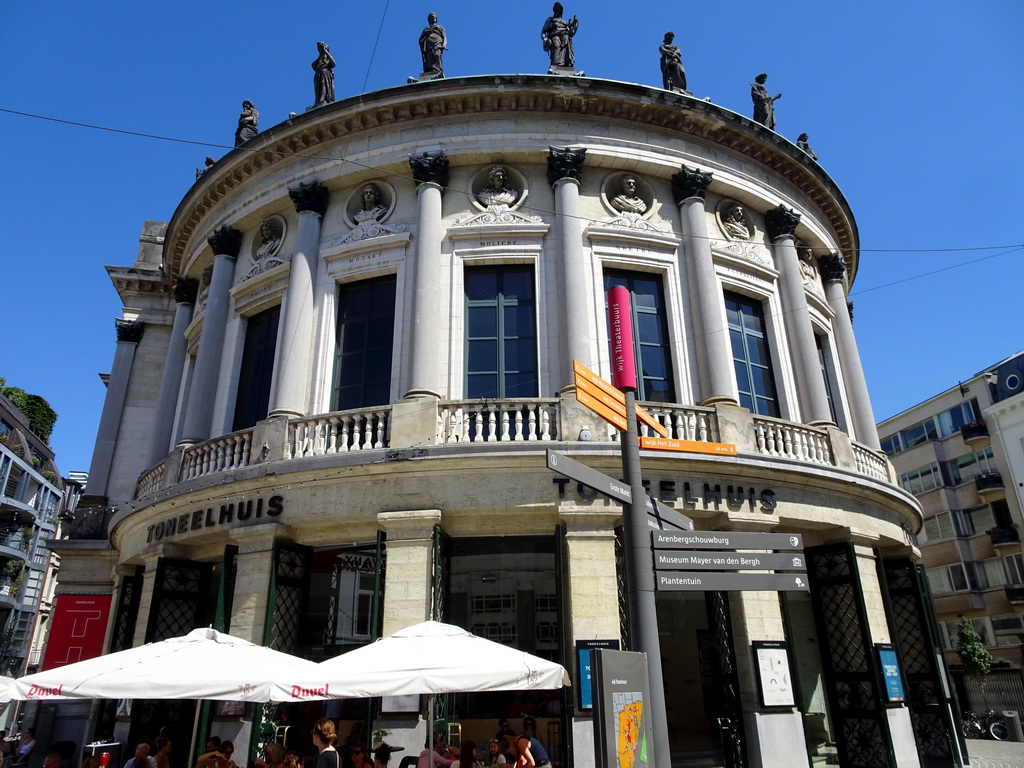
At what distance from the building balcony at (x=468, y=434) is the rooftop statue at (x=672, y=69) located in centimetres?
904

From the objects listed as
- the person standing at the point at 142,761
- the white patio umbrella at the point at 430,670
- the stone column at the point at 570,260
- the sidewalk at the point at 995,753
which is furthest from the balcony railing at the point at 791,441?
the person standing at the point at 142,761

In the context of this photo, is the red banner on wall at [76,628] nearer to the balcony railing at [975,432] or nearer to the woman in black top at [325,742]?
the woman in black top at [325,742]

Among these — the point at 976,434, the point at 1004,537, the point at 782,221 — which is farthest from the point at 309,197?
the point at 976,434

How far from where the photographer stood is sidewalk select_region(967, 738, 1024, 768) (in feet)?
54.2

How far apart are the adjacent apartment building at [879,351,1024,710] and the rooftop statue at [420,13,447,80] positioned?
34531 mm

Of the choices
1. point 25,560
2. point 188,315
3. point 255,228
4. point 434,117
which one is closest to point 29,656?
point 25,560

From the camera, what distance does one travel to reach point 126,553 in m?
16.8

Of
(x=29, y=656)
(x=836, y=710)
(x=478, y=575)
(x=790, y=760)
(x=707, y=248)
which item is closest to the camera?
(x=790, y=760)

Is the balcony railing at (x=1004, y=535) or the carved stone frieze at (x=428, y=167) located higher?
the carved stone frieze at (x=428, y=167)

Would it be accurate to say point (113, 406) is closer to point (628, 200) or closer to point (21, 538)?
point (628, 200)

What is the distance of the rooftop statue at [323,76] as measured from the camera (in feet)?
60.0

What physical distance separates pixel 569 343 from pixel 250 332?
325 inches

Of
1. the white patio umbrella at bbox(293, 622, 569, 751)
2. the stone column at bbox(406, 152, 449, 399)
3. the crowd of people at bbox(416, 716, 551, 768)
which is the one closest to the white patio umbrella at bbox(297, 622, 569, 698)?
the white patio umbrella at bbox(293, 622, 569, 751)

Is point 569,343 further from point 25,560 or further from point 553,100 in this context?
point 25,560
